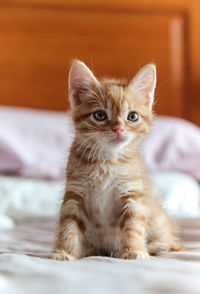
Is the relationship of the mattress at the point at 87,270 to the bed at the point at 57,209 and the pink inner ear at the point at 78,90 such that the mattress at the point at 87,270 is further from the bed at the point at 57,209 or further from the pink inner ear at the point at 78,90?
the pink inner ear at the point at 78,90

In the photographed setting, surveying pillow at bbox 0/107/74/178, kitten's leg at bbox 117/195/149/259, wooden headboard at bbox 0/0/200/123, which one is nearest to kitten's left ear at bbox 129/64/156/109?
kitten's leg at bbox 117/195/149/259

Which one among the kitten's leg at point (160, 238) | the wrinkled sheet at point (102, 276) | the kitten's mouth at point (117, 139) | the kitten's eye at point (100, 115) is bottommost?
the wrinkled sheet at point (102, 276)

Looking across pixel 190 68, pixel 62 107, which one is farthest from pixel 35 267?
pixel 190 68

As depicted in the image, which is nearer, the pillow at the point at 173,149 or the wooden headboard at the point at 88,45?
the pillow at the point at 173,149

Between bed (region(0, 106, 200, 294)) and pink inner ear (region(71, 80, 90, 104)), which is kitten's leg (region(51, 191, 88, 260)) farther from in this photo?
pink inner ear (region(71, 80, 90, 104))

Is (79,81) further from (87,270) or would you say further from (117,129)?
(87,270)

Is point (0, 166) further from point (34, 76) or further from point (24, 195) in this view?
point (34, 76)

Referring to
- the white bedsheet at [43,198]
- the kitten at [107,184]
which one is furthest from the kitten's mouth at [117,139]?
the white bedsheet at [43,198]

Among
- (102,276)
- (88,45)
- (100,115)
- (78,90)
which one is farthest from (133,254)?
(88,45)

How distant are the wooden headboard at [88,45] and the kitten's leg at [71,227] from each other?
1.54 m

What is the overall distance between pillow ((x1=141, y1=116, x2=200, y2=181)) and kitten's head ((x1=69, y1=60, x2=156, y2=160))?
39.4 inches

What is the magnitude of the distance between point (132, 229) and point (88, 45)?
1.82 m

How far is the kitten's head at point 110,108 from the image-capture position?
1166 millimetres

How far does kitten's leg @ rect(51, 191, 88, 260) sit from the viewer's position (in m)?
1.11
